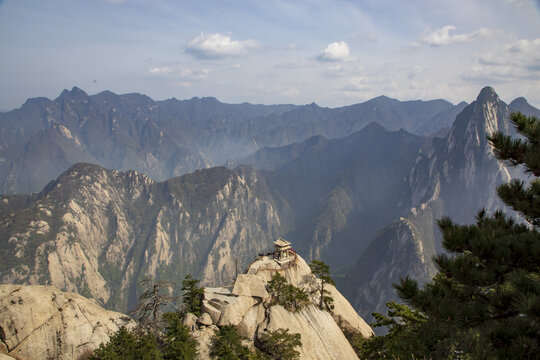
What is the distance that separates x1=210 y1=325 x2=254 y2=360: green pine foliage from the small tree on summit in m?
18.5

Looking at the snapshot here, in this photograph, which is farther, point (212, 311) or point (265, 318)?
point (265, 318)

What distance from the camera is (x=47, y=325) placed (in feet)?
118

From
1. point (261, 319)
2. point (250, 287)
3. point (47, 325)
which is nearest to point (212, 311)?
point (261, 319)

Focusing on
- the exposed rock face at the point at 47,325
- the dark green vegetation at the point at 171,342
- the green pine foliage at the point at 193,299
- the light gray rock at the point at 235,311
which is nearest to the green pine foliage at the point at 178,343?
the dark green vegetation at the point at 171,342

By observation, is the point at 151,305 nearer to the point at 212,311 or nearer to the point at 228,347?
the point at 212,311

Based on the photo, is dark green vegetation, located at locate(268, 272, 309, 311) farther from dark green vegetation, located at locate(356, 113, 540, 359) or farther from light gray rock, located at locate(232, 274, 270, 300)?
dark green vegetation, located at locate(356, 113, 540, 359)

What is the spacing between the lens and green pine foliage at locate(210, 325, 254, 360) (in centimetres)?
3816

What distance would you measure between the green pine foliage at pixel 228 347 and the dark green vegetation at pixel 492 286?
2405 centimetres

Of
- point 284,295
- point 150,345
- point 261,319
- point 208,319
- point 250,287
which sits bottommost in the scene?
point 261,319

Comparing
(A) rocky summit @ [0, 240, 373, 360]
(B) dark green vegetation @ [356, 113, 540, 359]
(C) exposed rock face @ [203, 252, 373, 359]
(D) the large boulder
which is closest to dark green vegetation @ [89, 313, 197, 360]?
(A) rocky summit @ [0, 240, 373, 360]

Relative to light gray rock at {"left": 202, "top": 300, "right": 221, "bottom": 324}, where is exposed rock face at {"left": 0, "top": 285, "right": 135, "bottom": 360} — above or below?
above

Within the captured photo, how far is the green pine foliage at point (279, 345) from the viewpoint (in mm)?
41381

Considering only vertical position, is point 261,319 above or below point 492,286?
below

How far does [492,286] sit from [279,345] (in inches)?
1198
